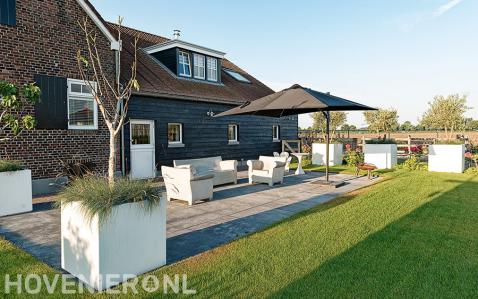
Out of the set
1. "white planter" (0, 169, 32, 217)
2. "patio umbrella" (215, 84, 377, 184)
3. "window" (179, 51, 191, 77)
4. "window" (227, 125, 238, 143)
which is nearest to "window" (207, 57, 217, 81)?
"window" (179, 51, 191, 77)

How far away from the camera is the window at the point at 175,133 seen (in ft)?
41.6

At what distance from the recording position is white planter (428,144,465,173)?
13164 millimetres

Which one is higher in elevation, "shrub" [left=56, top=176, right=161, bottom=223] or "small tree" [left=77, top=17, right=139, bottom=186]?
"small tree" [left=77, top=17, right=139, bottom=186]

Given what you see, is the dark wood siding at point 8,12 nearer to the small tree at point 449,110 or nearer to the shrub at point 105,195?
the shrub at point 105,195

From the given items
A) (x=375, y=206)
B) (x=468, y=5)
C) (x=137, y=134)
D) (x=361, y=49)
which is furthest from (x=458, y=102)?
(x=137, y=134)

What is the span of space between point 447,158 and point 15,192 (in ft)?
49.5

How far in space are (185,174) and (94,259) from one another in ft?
13.1

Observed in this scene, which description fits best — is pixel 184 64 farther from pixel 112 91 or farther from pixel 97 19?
pixel 112 91

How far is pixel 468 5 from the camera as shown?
393 inches

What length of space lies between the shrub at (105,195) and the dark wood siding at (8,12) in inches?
258

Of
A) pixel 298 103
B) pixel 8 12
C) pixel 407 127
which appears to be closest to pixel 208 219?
pixel 298 103

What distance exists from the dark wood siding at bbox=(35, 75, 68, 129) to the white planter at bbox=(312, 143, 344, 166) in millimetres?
11899

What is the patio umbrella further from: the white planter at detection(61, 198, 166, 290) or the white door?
the white planter at detection(61, 198, 166, 290)

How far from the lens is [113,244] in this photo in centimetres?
345
